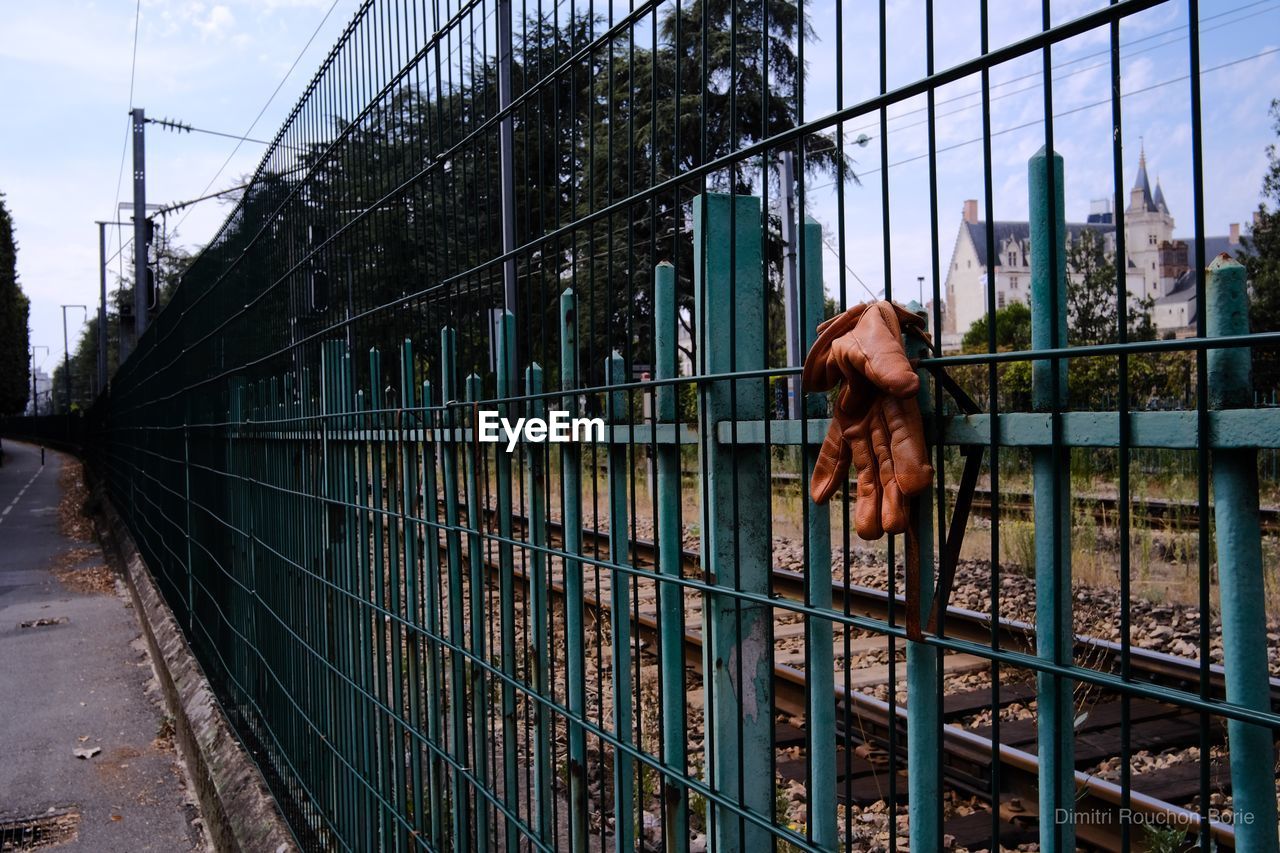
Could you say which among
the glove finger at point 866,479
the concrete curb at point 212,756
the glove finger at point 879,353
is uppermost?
the glove finger at point 879,353

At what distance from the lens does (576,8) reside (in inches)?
98.1

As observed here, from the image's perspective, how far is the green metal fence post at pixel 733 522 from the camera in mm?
1851

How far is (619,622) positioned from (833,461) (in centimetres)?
83

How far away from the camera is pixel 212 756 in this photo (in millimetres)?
5918

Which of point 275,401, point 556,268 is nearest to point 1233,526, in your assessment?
point 556,268

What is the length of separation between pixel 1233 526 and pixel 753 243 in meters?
0.99

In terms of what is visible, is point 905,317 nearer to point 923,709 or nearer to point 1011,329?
point 923,709

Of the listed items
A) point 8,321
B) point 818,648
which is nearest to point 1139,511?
point 818,648

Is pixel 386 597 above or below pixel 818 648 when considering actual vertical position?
below

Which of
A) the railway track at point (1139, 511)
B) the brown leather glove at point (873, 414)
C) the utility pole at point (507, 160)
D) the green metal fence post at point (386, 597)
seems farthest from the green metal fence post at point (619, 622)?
the railway track at point (1139, 511)

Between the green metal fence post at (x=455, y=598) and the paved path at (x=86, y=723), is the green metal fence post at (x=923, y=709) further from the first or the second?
the paved path at (x=86, y=723)

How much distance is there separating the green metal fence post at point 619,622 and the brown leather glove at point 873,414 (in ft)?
2.25

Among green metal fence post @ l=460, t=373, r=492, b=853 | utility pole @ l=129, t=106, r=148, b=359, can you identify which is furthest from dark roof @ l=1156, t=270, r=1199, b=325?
utility pole @ l=129, t=106, r=148, b=359

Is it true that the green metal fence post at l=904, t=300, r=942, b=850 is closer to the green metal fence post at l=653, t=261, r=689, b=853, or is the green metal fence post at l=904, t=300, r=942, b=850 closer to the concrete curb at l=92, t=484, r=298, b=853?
the green metal fence post at l=653, t=261, r=689, b=853
